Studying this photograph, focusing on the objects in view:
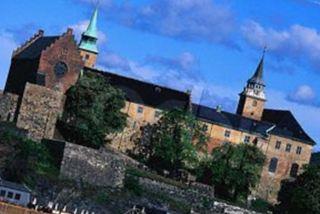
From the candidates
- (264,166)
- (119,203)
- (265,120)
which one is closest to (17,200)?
(119,203)

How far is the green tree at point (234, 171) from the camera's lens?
406ft

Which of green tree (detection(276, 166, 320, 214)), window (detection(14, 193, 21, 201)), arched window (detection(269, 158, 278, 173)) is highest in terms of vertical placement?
arched window (detection(269, 158, 278, 173))

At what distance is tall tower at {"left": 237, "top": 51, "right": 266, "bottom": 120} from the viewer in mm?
164750

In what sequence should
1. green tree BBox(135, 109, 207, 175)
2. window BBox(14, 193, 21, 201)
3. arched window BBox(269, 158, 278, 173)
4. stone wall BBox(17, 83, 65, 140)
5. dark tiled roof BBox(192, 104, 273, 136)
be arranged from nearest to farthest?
window BBox(14, 193, 21, 201), stone wall BBox(17, 83, 65, 140), green tree BBox(135, 109, 207, 175), dark tiled roof BBox(192, 104, 273, 136), arched window BBox(269, 158, 278, 173)

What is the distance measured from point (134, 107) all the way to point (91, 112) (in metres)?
24.1

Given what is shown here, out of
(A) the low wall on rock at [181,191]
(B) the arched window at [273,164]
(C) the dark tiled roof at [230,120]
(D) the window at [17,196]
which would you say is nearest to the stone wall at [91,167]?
(A) the low wall on rock at [181,191]

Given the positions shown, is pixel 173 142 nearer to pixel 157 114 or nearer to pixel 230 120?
pixel 157 114

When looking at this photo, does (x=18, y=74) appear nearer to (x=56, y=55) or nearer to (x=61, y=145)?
(x=56, y=55)

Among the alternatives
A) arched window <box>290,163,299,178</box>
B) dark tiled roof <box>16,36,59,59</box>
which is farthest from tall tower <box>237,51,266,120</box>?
dark tiled roof <box>16,36,59,59</box>

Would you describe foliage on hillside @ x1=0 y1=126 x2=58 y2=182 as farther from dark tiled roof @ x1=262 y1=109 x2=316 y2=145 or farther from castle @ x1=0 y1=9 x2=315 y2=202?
dark tiled roof @ x1=262 y1=109 x2=316 y2=145

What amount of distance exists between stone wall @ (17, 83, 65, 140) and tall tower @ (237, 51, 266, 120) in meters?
60.0

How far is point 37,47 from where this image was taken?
12212cm

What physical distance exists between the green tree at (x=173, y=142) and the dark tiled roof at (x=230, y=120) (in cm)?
1125

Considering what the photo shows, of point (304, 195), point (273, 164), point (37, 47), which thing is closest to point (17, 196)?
point (304, 195)
